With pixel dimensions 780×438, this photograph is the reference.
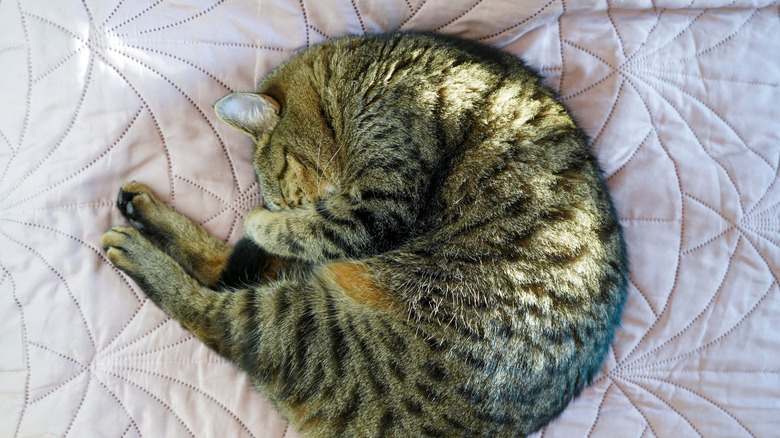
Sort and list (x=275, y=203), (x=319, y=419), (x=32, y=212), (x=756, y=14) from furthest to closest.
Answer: (x=756, y=14) < (x=275, y=203) < (x=32, y=212) < (x=319, y=419)

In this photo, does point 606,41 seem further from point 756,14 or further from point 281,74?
point 281,74

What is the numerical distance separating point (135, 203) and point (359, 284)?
0.64 metres

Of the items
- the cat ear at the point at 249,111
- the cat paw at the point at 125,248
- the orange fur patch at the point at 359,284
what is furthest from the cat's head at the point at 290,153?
the cat paw at the point at 125,248

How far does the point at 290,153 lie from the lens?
1518 mm

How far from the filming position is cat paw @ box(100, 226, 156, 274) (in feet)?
4.63

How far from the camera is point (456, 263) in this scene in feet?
4.39

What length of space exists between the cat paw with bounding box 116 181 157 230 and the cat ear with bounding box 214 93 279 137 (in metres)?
0.30

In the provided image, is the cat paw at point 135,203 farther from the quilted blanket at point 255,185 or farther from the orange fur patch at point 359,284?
the orange fur patch at point 359,284

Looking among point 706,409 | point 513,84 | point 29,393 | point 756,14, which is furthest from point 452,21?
point 29,393

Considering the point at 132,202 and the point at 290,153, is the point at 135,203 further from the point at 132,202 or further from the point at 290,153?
the point at 290,153

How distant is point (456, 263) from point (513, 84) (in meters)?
0.49

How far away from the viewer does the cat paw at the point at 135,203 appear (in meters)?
1.46

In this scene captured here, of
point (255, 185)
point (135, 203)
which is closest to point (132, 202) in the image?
point (135, 203)

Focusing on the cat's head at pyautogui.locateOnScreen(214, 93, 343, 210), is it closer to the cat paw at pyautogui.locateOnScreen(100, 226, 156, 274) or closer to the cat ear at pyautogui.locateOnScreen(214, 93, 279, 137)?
the cat ear at pyautogui.locateOnScreen(214, 93, 279, 137)
